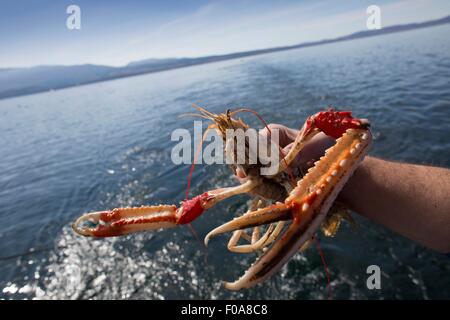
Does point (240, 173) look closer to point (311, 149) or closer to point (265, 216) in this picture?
point (311, 149)

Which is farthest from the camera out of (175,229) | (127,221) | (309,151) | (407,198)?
(175,229)

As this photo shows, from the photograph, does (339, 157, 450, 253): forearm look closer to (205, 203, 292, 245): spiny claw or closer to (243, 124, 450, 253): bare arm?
(243, 124, 450, 253): bare arm

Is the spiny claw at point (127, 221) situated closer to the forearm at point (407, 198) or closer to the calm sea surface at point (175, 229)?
Answer: the forearm at point (407, 198)

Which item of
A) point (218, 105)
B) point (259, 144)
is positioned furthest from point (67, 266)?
point (218, 105)

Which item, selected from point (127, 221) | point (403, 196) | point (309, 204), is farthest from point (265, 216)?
point (403, 196)
